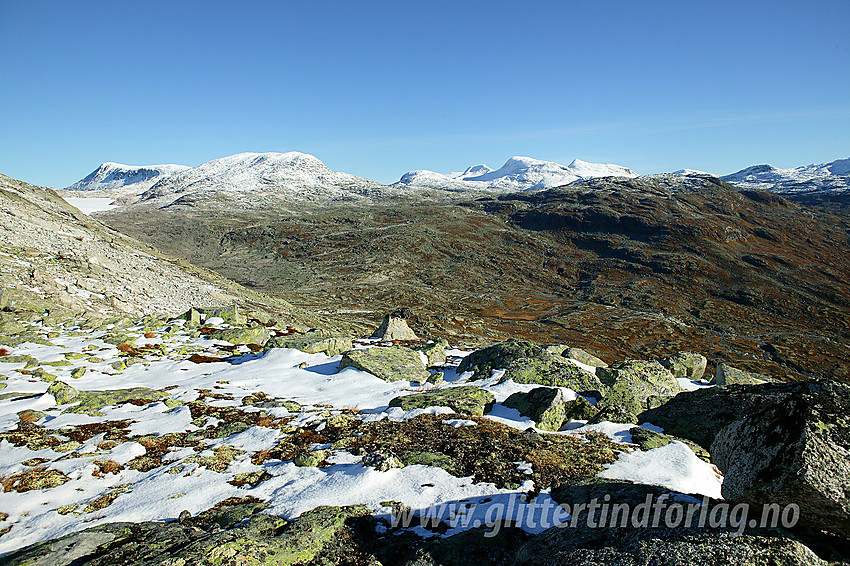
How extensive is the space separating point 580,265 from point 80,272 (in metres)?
110

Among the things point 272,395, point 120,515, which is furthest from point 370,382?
point 120,515

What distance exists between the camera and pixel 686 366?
22.3 meters

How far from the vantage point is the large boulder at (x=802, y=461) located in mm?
4340

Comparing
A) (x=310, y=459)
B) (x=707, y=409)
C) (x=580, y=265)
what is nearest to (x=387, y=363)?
(x=310, y=459)

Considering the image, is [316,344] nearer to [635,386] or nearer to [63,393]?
[63,393]

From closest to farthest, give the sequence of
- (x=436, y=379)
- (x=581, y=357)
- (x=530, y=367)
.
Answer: (x=530, y=367) < (x=436, y=379) < (x=581, y=357)

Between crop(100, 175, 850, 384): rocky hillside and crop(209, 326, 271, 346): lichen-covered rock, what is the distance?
126 ft

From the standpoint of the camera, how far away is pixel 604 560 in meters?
4.43

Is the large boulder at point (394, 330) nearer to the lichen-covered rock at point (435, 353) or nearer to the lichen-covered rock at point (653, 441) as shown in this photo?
the lichen-covered rock at point (435, 353)

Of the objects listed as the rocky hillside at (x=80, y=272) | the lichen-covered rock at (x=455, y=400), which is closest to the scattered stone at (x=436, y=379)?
the lichen-covered rock at (x=455, y=400)

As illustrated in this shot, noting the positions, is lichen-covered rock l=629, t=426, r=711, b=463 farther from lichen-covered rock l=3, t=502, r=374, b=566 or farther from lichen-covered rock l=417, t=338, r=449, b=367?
lichen-covered rock l=417, t=338, r=449, b=367

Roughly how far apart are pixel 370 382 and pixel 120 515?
9645mm

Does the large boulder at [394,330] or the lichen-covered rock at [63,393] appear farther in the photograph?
the large boulder at [394,330]

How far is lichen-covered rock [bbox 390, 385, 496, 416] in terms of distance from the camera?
12555 mm
